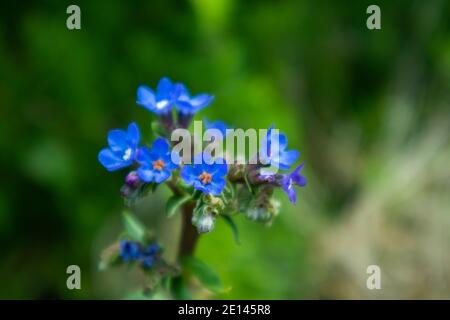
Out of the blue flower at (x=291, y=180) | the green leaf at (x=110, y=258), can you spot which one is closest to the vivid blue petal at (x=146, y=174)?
the blue flower at (x=291, y=180)

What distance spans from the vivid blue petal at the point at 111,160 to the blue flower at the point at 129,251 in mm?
412

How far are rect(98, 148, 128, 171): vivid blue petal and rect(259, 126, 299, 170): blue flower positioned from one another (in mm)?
444

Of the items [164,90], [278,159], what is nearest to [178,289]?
[278,159]

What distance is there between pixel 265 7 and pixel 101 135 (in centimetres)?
145

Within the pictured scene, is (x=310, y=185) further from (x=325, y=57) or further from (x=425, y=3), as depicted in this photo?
(x=425, y=3)

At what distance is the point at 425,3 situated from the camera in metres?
4.77

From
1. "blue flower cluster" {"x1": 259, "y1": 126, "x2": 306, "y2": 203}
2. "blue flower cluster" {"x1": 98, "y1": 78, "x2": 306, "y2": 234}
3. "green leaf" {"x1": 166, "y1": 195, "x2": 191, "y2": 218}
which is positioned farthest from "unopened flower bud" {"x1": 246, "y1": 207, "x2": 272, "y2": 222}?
"green leaf" {"x1": 166, "y1": 195, "x2": 191, "y2": 218}

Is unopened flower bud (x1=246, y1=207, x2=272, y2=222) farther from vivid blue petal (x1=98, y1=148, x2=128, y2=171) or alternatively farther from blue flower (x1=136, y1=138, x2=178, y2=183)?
vivid blue petal (x1=98, y1=148, x2=128, y2=171)

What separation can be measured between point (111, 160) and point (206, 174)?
1.04 feet

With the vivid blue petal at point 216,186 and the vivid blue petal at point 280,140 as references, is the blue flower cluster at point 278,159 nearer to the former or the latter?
the vivid blue petal at point 280,140
